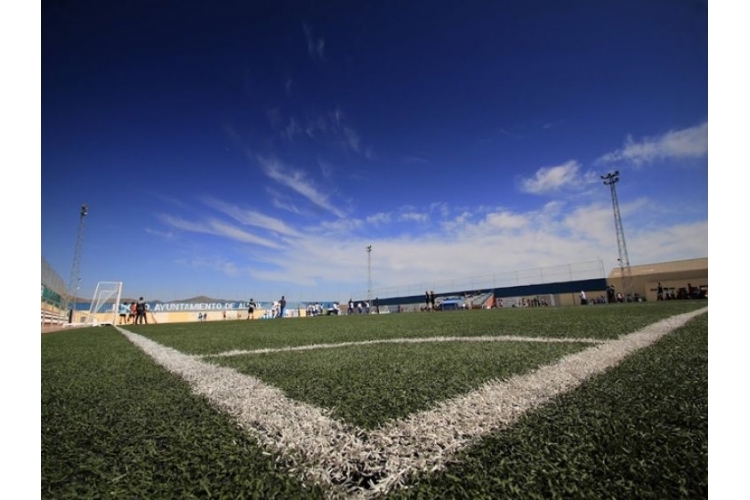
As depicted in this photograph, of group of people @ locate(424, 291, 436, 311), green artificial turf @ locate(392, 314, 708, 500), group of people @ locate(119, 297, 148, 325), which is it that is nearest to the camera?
green artificial turf @ locate(392, 314, 708, 500)

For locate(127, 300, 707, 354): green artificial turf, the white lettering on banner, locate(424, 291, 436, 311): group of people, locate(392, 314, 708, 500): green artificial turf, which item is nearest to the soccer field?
locate(392, 314, 708, 500): green artificial turf

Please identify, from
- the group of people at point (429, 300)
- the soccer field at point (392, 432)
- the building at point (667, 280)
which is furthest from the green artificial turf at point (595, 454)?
the building at point (667, 280)

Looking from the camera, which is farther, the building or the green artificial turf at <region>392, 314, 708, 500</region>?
the building

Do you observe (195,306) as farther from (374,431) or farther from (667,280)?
(667,280)

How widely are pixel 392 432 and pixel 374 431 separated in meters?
0.07

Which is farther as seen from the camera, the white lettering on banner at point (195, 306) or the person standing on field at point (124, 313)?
the white lettering on banner at point (195, 306)

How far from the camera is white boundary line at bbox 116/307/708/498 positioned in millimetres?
1063

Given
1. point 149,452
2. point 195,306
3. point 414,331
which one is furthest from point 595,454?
point 195,306

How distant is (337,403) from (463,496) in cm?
94

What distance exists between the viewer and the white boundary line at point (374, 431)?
1063 mm

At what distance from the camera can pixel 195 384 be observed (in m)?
2.33

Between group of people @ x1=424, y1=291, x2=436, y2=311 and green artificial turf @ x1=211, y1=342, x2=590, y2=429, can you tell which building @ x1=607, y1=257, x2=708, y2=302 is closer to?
group of people @ x1=424, y1=291, x2=436, y2=311

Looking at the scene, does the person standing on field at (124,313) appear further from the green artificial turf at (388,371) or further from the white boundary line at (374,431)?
the white boundary line at (374,431)
